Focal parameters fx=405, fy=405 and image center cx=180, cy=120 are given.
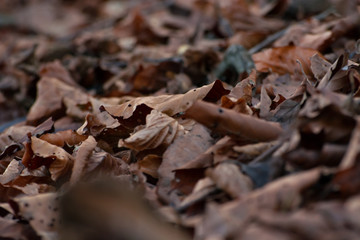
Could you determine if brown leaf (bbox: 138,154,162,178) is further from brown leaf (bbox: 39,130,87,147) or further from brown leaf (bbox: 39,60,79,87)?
brown leaf (bbox: 39,60,79,87)

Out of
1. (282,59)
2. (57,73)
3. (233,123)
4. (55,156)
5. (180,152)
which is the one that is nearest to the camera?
(233,123)

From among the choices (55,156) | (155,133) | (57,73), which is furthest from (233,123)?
(57,73)

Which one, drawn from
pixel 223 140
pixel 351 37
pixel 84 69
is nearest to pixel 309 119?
pixel 223 140

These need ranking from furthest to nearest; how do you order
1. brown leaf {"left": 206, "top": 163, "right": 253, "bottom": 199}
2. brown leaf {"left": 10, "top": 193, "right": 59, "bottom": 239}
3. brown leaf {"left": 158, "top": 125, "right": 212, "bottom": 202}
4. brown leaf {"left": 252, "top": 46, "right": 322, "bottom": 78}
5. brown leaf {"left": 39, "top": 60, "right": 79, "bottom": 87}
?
brown leaf {"left": 39, "top": 60, "right": 79, "bottom": 87}, brown leaf {"left": 252, "top": 46, "right": 322, "bottom": 78}, brown leaf {"left": 158, "top": 125, "right": 212, "bottom": 202}, brown leaf {"left": 10, "top": 193, "right": 59, "bottom": 239}, brown leaf {"left": 206, "top": 163, "right": 253, "bottom": 199}

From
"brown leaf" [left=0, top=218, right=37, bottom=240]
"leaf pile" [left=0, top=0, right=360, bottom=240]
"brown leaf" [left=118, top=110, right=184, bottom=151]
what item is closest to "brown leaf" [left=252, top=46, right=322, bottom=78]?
"leaf pile" [left=0, top=0, right=360, bottom=240]

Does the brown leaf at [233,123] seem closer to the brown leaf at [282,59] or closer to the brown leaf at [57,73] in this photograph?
the brown leaf at [282,59]

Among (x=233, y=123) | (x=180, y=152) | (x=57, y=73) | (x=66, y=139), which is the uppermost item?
(x=233, y=123)

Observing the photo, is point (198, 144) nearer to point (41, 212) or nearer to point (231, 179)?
point (231, 179)

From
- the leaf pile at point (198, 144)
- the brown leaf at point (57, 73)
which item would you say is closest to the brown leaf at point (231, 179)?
the leaf pile at point (198, 144)

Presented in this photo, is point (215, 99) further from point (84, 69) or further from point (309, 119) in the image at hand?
point (84, 69)
